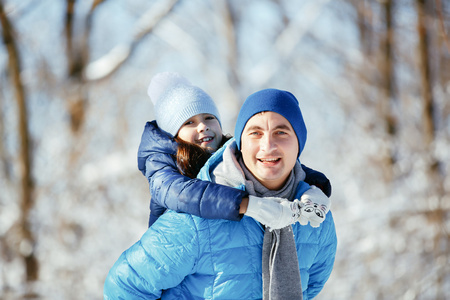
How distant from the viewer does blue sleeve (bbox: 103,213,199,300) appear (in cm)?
157

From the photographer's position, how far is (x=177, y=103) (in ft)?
7.72

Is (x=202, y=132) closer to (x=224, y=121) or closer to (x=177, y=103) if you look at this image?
(x=177, y=103)

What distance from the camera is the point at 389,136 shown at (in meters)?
9.13

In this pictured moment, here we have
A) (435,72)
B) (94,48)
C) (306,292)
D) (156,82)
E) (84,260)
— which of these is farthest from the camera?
(94,48)

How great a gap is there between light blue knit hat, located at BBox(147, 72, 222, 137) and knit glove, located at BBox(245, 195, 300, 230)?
869mm

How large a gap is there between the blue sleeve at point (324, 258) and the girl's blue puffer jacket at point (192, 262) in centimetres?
18

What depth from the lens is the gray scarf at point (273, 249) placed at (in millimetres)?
1568

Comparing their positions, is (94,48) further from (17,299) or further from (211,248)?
(211,248)

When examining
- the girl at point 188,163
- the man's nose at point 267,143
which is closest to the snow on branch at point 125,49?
the girl at point 188,163

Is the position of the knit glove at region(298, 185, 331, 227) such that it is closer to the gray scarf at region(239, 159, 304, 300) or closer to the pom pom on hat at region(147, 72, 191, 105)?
the gray scarf at region(239, 159, 304, 300)

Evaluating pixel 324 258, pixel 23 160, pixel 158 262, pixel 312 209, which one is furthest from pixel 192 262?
pixel 23 160

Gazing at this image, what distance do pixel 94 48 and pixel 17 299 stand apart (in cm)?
573

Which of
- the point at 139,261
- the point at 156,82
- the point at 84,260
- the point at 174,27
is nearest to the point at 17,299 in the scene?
the point at 84,260

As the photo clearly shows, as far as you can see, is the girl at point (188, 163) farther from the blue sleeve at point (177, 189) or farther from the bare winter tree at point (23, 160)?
the bare winter tree at point (23, 160)
